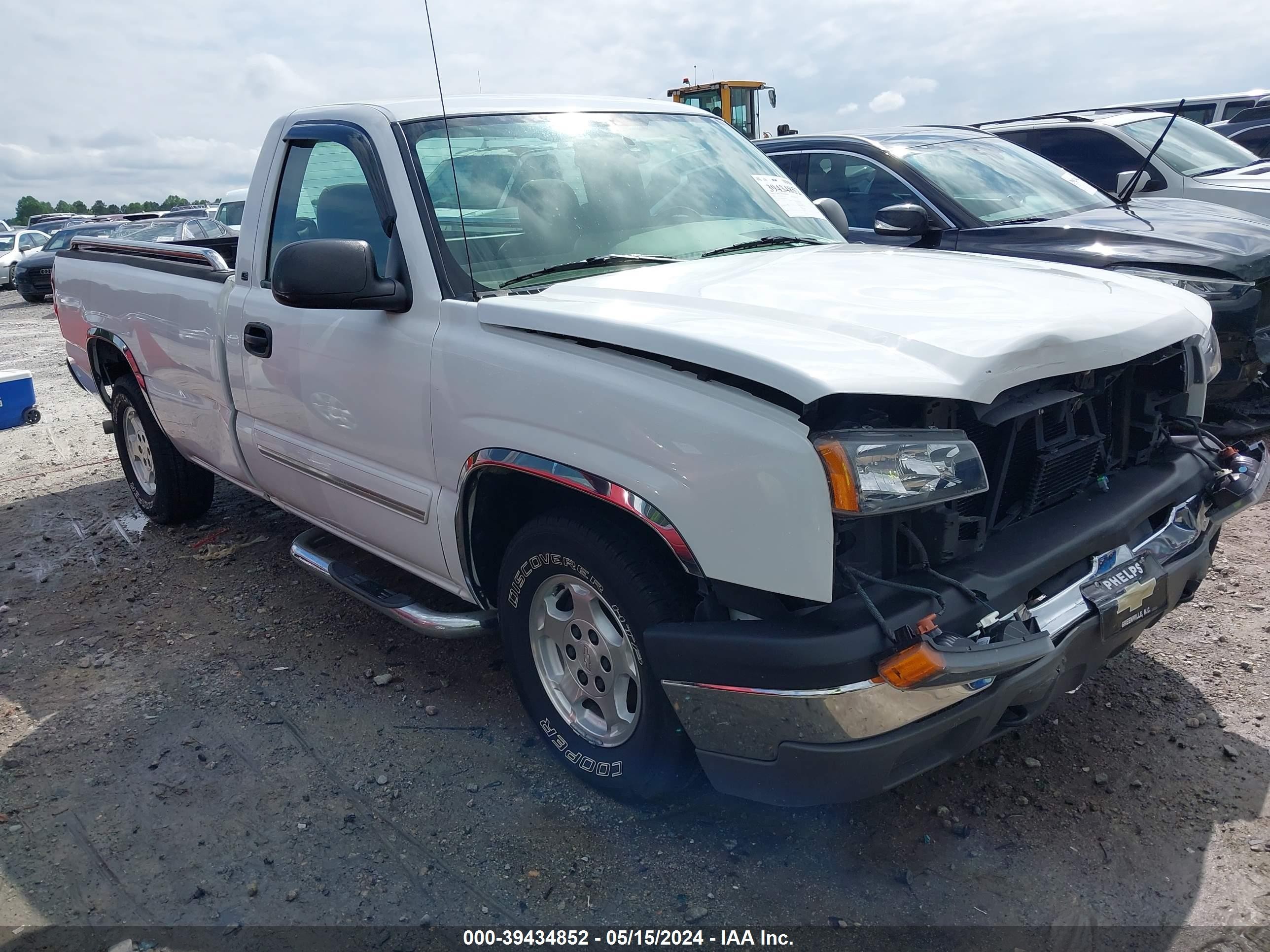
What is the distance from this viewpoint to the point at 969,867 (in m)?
2.67

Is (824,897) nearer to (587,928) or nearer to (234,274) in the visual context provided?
(587,928)

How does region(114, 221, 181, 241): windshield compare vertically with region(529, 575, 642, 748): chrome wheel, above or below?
above

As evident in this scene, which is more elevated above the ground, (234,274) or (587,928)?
(234,274)

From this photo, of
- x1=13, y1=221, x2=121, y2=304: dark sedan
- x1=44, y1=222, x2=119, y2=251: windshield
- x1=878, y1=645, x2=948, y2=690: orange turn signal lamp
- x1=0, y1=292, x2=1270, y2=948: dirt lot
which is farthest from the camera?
x1=13, y1=221, x2=121, y2=304: dark sedan

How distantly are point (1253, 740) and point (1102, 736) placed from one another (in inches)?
16.9

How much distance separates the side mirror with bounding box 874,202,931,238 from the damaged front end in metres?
2.99

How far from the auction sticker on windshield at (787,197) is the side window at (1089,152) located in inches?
191

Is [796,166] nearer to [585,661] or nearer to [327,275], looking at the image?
[327,275]

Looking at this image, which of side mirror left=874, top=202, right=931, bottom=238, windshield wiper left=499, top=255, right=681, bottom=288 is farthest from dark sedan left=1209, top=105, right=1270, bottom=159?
windshield wiper left=499, top=255, right=681, bottom=288

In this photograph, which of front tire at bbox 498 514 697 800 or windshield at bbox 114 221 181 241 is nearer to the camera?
front tire at bbox 498 514 697 800

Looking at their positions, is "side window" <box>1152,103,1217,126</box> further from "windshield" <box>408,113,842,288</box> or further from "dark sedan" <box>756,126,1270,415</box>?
"windshield" <box>408,113,842,288</box>

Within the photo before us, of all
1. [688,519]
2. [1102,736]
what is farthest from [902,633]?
[1102,736]

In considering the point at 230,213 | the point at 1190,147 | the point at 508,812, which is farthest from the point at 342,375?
the point at 230,213

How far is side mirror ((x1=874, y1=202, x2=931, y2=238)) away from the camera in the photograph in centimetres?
557
